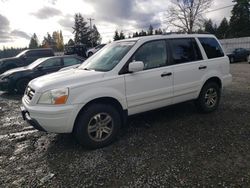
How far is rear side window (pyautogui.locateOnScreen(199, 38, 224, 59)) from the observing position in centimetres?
512

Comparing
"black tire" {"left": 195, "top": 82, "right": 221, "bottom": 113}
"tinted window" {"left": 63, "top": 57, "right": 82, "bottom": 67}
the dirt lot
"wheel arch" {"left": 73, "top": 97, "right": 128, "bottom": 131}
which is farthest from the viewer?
"tinted window" {"left": 63, "top": 57, "right": 82, "bottom": 67}

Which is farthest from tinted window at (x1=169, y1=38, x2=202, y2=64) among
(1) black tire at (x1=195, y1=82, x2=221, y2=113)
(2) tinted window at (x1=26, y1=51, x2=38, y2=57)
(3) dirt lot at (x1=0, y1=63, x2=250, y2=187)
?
(2) tinted window at (x1=26, y1=51, x2=38, y2=57)

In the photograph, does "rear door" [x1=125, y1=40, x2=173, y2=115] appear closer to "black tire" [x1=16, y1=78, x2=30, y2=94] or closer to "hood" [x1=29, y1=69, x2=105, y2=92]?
"hood" [x1=29, y1=69, x2=105, y2=92]

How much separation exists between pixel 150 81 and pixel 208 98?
1896 mm

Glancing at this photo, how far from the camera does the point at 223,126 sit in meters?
4.46

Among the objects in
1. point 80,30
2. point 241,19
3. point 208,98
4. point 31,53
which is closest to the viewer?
point 208,98

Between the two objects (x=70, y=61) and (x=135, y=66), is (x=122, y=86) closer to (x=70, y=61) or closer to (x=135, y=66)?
(x=135, y=66)

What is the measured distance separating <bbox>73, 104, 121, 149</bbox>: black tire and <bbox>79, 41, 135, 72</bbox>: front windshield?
75cm

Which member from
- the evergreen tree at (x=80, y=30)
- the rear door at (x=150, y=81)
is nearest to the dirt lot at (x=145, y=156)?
the rear door at (x=150, y=81)

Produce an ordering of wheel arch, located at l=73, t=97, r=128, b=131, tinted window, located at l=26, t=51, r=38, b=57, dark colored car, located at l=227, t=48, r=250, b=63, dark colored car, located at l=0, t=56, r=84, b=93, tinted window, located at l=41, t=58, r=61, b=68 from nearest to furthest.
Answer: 1. wheel arch, located at l=73, t=97, r=128, b=131
2. dark colored car, located at l=0, t=56, r=84, b=93
3. tinted window, located at l=41, t=58, r=61, b=68
4. tinted window, located at l=26, t=51, r=38, b=57
5. dark colored car, located at l=227, t=48, r=250, b=63

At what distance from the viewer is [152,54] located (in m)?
4.30

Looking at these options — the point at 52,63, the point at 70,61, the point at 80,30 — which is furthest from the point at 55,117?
the point at 80,30

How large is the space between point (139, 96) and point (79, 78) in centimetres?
→ 114

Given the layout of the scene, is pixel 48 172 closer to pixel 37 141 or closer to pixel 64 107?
pixel 64 107
